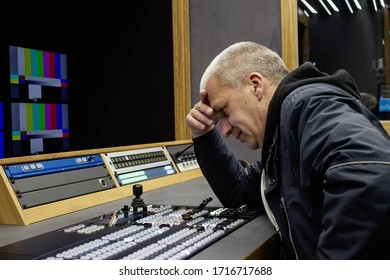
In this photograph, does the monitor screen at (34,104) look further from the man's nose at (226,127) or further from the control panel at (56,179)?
the man's nose at (226,127)

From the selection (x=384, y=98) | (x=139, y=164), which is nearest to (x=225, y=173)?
(x=139, y=164)

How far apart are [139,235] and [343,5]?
283 centimetres

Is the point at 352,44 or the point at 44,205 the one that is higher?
the point at 352,44

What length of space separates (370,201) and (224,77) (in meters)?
0.59

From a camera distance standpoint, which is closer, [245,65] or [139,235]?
[139,235]

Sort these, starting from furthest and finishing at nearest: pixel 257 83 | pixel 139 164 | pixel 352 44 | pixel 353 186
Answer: pixel 352 44, pixel 139 164, pixel 257 83, pixel 353 186

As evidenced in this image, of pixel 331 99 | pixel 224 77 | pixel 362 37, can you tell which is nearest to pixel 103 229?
pixel 224 77

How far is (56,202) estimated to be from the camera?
4.59 feet

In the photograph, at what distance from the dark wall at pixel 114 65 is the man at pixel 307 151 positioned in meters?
1.43

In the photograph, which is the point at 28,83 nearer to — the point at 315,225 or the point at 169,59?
the point at 169,59

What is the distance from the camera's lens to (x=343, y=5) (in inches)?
130

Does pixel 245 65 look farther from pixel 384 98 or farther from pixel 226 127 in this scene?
pixel 384 98

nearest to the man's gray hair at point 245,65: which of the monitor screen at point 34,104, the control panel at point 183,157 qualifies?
the control panel at point 183,157

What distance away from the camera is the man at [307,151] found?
2.59 feet
